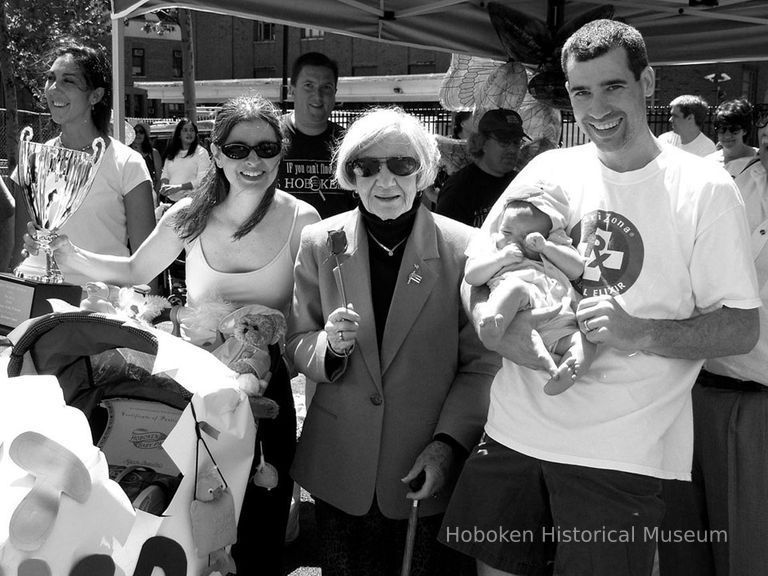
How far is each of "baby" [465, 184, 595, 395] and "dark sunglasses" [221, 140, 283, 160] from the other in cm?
101

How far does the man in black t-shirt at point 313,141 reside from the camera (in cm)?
482

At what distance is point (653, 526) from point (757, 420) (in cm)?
86

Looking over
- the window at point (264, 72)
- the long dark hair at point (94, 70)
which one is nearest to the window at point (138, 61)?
the window at point (264, 72)

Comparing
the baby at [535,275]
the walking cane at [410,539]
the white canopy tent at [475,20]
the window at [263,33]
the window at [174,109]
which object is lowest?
the walking cane at [410,539]

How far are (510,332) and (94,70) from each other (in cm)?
247

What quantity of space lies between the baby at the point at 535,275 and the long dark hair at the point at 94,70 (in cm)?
223

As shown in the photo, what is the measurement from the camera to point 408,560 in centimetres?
255

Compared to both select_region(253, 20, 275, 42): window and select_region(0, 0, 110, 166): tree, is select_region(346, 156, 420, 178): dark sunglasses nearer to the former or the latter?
select_region(0, 0, 110, 166): tree

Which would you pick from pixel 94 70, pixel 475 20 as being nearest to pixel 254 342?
pixel 94 70

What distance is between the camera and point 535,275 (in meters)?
2.26

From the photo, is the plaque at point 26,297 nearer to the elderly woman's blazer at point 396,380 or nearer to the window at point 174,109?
the elderly woman's blazer at point 396,380

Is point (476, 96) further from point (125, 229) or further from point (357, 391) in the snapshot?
point (357, 391)

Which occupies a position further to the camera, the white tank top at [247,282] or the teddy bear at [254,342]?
the white tank top at [247,282]

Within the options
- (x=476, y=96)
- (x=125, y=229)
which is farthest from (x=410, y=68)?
(x=125, y=229)
